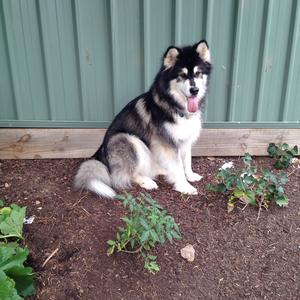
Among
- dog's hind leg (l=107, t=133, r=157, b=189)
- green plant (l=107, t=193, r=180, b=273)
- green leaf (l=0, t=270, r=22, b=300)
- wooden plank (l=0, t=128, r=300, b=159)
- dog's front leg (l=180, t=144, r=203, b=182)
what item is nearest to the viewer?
→ green leaf (l=0, t=270, r=22, b=300)

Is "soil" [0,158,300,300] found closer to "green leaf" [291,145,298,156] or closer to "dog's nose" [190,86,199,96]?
"green leaf" [291,145,298,156]

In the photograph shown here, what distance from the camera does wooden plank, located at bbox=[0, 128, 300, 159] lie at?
11.5ft

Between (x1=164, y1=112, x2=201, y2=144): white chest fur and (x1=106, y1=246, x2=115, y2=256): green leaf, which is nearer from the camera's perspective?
(x1=106, y1=246, x2=115, y2=256): green leaf

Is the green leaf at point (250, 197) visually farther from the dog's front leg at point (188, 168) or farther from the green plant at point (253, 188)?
the dog's front leg at point (188, 168)

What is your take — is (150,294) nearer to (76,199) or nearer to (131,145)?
(76,199)

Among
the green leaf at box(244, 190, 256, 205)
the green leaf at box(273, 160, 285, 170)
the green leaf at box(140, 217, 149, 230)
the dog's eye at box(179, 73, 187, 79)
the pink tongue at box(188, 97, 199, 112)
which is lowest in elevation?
the green leaf at box(273, 160, 285, 170)

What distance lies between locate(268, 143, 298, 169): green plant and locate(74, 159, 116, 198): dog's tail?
1732mm

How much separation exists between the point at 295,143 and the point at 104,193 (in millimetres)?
2178

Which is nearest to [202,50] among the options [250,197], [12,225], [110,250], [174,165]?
[174,165]

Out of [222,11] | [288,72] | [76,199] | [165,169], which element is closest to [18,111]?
Answer: [76,199]

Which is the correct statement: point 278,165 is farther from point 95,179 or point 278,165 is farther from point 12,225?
point 12,225

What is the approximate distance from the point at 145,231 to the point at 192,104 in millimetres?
1251

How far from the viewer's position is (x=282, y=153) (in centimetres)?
355

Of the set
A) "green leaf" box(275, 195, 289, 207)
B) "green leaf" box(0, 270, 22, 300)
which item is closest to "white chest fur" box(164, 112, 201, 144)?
"green leaf" box(275, 195, 289, 207)
